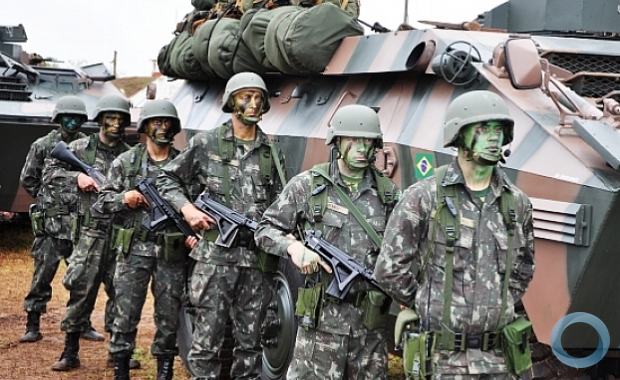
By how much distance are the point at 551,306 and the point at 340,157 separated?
48.3 inches

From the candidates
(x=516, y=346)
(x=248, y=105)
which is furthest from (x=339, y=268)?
(x=248, y=105)

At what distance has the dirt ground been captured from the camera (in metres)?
7.33

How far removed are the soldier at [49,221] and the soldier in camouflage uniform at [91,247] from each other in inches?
21.0

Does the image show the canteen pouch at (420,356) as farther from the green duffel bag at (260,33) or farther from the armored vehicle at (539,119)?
the green duffel bag at (260,33)

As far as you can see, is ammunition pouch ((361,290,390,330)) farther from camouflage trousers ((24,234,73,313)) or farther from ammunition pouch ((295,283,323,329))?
camouflage trousers ((24,234,73,313))

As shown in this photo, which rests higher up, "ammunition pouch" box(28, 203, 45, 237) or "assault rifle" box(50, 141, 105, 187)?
"assault rifle" box(50, 141, 105, 187)

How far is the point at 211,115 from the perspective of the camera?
26.4 feet

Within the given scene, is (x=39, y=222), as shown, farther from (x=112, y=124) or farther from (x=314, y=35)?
(x=314, y=35)

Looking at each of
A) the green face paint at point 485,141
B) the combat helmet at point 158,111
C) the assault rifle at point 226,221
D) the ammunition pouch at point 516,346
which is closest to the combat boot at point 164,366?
the assault rifle at point 226,221

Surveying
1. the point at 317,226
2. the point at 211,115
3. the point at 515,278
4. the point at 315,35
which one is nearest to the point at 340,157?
the point at 317,226

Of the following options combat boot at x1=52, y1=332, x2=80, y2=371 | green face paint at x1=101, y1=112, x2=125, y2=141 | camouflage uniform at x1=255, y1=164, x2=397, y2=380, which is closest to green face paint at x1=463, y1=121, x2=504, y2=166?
camouflage uniform at x1=255, y1=164, x2=397, y2=380

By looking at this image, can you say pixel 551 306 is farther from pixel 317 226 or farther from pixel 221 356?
pixel 221 356

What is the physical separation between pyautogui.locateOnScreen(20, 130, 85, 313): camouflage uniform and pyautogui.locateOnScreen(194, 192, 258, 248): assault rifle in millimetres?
2987

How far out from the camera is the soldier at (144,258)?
6473 millimetres
